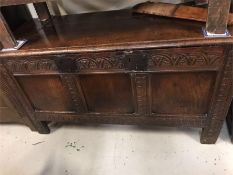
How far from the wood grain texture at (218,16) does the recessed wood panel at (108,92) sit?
438 millimetres

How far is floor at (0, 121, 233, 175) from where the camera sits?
4.27 ft

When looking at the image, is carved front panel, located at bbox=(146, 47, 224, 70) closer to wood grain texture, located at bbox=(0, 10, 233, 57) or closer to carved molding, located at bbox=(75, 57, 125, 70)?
wood grain texture, located at bbox=(0, 10, 233, 57)

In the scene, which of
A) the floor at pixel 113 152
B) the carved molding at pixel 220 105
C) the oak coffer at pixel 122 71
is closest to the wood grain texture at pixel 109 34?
the oak coffer at pixel 122 71

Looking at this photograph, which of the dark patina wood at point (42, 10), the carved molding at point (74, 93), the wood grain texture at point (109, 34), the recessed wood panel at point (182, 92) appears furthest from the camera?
the dark patina wood at point (42, 10)

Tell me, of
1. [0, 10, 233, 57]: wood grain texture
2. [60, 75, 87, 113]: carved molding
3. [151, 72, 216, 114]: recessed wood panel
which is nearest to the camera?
[0, 10, 233, 57]: wood grain texture

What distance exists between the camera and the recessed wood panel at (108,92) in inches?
46.3

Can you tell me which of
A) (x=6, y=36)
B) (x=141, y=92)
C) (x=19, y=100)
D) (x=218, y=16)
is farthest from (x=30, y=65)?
(x=218, y=16)

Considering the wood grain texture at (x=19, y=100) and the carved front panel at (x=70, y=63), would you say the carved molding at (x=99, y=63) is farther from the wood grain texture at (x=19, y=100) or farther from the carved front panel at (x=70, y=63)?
the wood grain texture at (x=19, y=100)

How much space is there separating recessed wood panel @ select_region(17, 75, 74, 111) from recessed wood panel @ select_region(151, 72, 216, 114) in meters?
0.51

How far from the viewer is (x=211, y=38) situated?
934mm

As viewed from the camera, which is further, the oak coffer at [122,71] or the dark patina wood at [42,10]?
the dark patina wood at [42,10]

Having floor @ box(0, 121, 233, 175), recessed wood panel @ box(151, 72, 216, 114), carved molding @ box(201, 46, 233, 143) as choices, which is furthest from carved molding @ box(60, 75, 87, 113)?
carved molding @ box(201, 46, 233, 143)

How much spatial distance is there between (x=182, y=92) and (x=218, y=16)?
1.31 ft

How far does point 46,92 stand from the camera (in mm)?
1333
